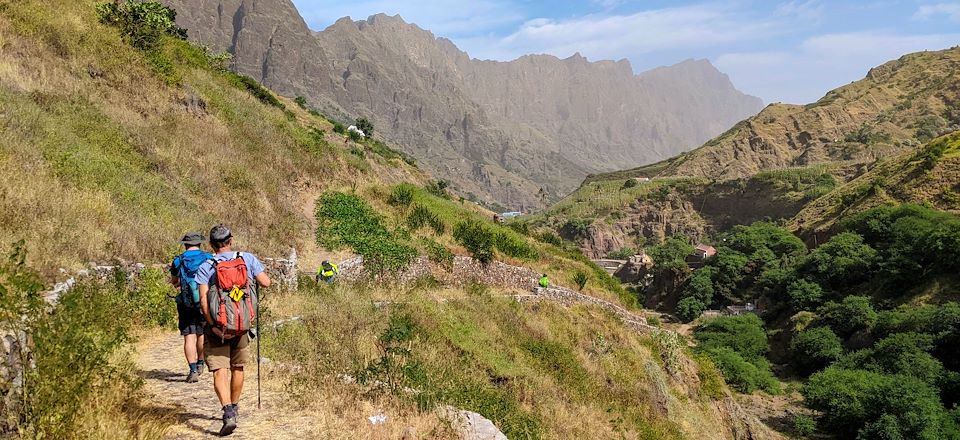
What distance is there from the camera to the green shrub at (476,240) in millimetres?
22141

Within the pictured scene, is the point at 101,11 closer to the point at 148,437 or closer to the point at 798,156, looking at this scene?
the point at 148,437

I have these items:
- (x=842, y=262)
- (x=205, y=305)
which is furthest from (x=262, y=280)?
(x=842, y=262)

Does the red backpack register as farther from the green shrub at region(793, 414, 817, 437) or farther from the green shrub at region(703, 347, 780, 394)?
the green shrub at region(703, 347, 780, 394)

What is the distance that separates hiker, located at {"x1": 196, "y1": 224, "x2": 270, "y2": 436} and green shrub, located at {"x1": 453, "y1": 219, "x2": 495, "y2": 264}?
1687cm

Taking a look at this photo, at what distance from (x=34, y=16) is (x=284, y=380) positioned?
15.0 meters

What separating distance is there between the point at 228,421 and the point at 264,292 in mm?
6435

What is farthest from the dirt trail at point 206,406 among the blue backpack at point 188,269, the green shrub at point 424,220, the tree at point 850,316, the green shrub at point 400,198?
the tree at point 850,316

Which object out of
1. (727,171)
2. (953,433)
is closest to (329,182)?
(953,433)

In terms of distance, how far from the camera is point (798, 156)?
148750 millimetres

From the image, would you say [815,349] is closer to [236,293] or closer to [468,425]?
[468,425]

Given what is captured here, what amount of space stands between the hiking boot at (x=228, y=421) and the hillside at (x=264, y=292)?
0.30 metres

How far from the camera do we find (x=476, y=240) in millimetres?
22750

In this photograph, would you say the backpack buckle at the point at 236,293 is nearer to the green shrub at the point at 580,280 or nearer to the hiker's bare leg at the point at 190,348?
the hiker's bare leg at the point at 190,348

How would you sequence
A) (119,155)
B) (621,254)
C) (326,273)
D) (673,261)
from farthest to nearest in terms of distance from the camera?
(621,254) < (673,261) < (326,273) < (119,155)
